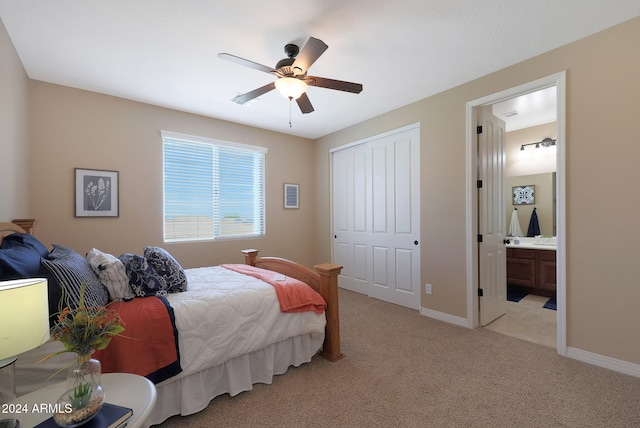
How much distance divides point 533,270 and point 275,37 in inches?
186

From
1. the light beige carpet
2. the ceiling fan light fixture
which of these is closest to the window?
the ceiling fan light fixture

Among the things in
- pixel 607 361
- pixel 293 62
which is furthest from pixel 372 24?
pixel 607 361

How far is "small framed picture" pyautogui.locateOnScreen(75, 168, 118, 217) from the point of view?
319cm

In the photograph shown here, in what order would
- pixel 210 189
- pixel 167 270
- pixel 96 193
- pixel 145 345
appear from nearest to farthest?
pixel 145 345 < pixel 167 270 < pixel 96 193 < pixel 210 189

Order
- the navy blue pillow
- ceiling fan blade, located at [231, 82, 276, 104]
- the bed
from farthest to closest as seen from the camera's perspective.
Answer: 1. ceiling fan blade, located at [231, 82, 276, 104]
2. the bed
3. the navy blue pillow

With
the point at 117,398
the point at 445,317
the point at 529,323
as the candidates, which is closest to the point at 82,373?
the point at 117,398

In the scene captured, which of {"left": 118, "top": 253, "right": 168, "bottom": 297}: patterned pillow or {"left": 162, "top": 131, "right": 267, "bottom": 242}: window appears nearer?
{"left": 118, "top": 253, "right": 168, "bottom": 297}: patterned pillow

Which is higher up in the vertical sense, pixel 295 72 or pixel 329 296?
pixel 295 72

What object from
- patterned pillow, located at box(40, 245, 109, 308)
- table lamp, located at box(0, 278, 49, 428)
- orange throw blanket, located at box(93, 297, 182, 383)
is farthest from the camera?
orange throw blanket, located at box(93, 297, 182, 383)

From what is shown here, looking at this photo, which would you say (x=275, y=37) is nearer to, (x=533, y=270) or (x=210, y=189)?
(x=210, y=189)

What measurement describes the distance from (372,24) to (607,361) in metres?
3.32

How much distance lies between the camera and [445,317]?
337 centimetres

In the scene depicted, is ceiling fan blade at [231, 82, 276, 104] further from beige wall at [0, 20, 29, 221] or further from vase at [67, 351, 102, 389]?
vase at [67, 351, 102, 389]

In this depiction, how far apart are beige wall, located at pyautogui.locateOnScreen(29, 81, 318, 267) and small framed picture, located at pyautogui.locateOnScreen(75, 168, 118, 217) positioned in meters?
0.06
